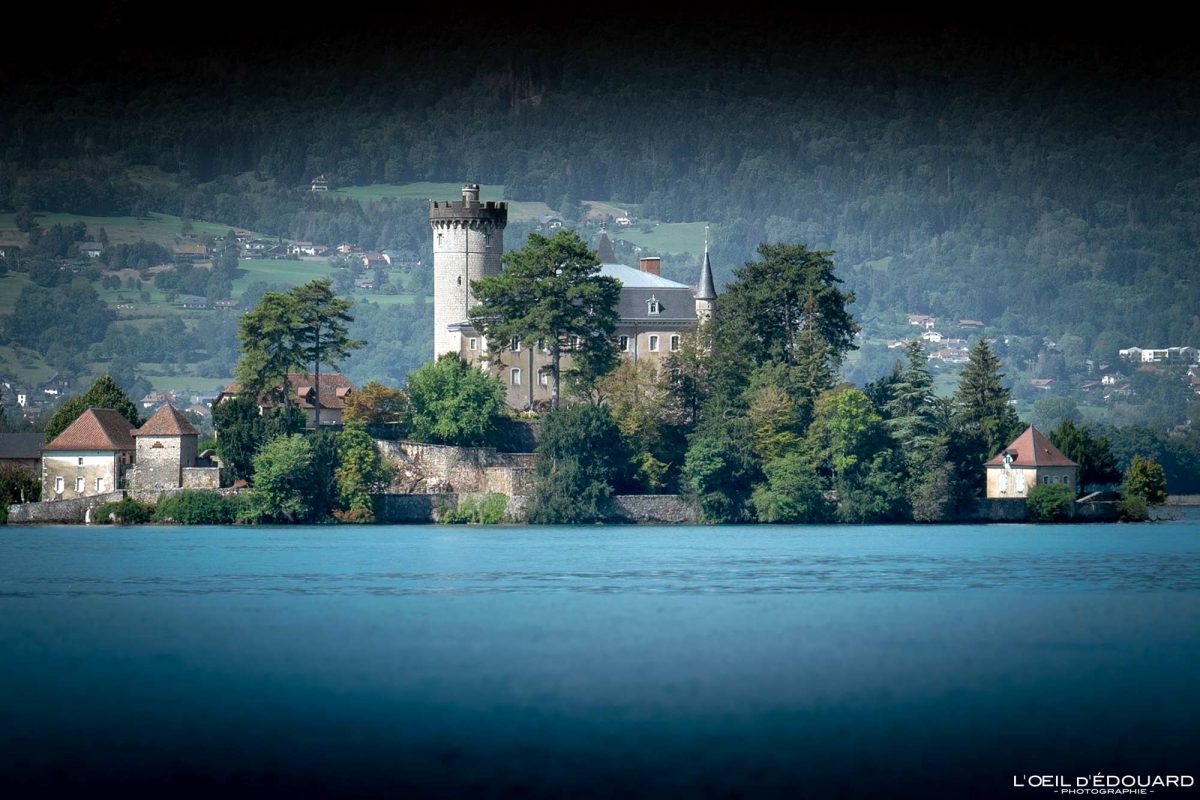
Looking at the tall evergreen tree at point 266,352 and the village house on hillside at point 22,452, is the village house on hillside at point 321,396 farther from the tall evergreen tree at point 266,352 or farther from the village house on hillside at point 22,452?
the village house on hillside at point 22,452

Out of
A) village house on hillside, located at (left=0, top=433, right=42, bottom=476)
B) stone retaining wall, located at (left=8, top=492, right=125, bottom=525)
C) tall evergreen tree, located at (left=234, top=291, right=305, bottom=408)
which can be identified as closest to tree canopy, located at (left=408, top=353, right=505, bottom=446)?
tall evergreen tree, located at (left=234, top=291, right=305, bottom=408)

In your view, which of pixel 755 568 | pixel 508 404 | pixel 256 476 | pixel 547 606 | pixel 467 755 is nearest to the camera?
pixel 467 755

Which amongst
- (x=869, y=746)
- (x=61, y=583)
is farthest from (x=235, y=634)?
(x=869, y=746)

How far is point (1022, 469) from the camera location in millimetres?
81062

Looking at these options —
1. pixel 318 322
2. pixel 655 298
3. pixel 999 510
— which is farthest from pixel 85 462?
pixel 999 510

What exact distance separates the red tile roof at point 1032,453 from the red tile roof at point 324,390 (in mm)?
29107

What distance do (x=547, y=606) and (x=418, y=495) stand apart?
118 feet

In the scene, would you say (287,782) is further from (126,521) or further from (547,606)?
(126,521)

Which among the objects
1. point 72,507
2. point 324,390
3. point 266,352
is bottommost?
point 72,507

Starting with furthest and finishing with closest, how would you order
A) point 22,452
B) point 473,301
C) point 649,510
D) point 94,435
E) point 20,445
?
point 473,301 < point 20,445 < point 22,452 < point 94,435 < point 649,510

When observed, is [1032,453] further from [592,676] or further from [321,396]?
[592,676]

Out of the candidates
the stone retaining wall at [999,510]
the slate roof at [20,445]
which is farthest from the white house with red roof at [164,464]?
the stone retaining wall at [999,510]

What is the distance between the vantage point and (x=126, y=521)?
75938 millimetres

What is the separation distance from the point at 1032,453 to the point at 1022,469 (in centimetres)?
93
